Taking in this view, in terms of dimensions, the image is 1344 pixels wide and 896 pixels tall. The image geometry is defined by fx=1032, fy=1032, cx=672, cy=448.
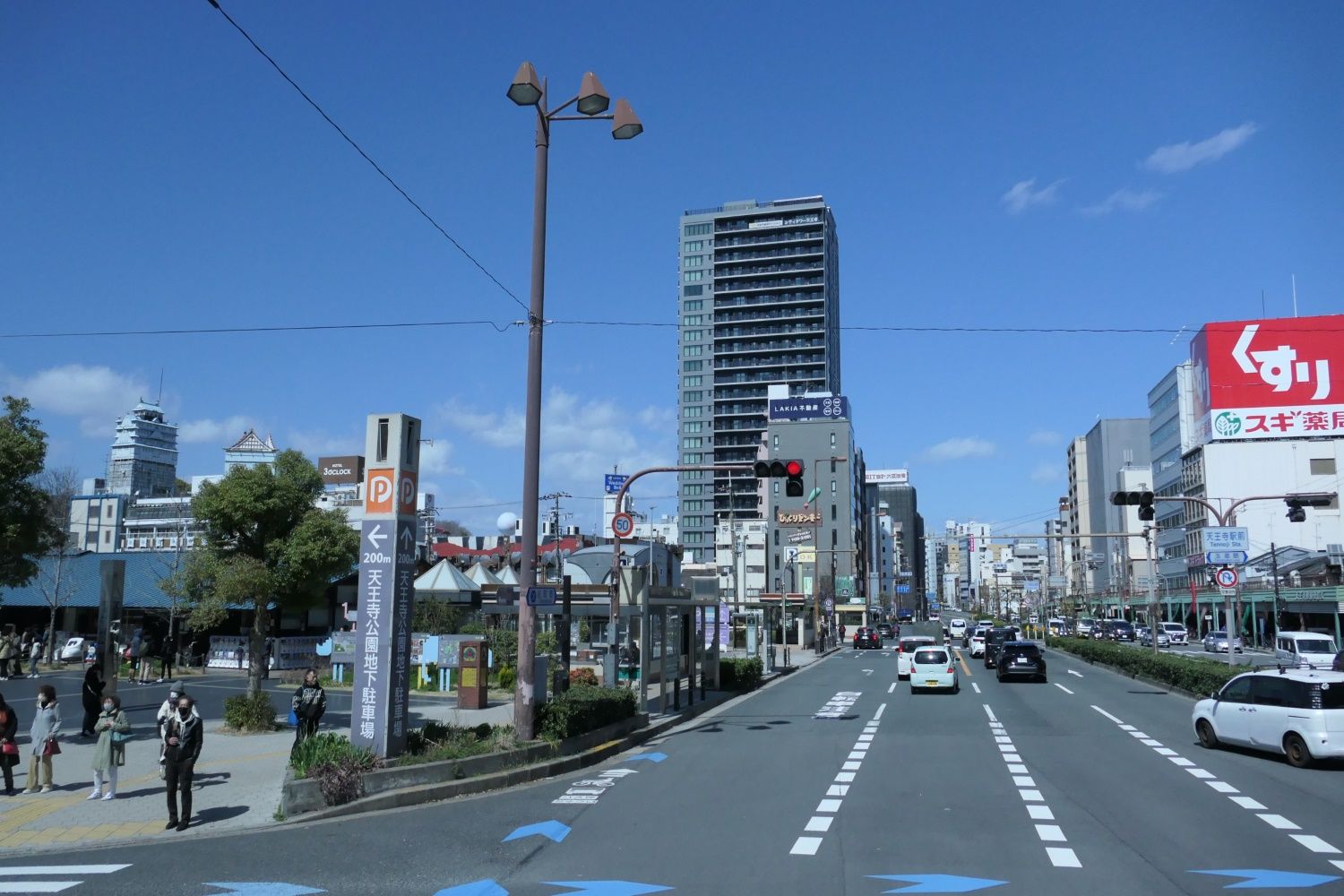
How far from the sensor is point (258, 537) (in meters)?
21.8

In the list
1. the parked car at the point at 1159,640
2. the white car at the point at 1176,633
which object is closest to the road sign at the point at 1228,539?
the parked car at the point at 1159,640

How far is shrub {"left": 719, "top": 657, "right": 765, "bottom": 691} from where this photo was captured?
111ft

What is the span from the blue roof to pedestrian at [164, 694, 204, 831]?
3456cm

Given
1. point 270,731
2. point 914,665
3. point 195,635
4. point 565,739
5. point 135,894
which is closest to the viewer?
point 135,894

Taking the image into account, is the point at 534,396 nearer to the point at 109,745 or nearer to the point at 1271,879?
the point at 109,745

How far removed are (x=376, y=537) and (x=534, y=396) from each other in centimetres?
396

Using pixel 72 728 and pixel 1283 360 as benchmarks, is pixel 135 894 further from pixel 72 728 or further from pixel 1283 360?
pixel 1283 360

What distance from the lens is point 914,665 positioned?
33.5 m

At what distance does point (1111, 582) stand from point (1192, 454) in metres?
42.9

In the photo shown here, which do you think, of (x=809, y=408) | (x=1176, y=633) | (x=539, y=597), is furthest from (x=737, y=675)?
(x=809, y=408)

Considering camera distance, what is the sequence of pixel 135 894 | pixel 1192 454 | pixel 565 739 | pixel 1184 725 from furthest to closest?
1. pixel 1192 454
2. pixel 1184 725
3. pixel 565 739
4. pixel 135 894

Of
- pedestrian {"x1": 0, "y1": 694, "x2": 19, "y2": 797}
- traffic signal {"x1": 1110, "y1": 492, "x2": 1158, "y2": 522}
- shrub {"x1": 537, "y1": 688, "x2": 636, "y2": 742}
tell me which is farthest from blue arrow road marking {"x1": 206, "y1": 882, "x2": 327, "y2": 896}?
traffic signal {"x1": 1110, "y1": 492, "x2": 1158, "y2": 522}

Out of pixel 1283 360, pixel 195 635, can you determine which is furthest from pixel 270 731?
pixel 1283 360

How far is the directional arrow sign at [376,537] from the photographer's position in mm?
14414
